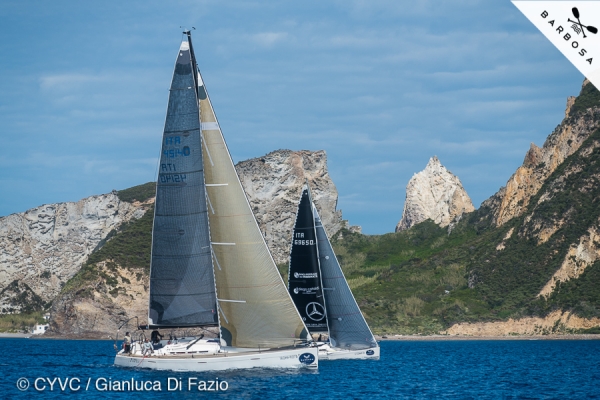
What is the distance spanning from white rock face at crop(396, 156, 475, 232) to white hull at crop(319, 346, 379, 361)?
11992 cm

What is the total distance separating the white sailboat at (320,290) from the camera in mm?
56750

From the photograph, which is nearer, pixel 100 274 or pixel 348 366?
pixel 348 366

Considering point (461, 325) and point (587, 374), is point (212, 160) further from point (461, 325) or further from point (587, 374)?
point (461, 325)

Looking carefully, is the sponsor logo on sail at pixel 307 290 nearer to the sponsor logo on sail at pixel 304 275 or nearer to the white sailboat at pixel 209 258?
the sponsor logo on sail at pixel 304 275

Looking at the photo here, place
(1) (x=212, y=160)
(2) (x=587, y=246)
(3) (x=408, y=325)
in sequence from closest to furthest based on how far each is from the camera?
(1) (x=212, y=160) → (2) (x=587, y=246) → (3) (x=408, y=325)

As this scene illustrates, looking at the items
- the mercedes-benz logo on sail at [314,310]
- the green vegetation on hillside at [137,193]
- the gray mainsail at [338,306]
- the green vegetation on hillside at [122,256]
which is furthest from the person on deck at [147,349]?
the green vegetation on hillside at [137,193]

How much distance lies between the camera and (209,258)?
43969 millimetres

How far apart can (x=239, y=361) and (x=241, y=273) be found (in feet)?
14.2

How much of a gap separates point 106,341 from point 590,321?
6158 cm

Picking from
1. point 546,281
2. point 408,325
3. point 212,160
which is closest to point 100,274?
point 408,325

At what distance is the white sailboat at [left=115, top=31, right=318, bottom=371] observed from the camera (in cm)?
4250

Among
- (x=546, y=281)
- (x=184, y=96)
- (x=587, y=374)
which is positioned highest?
(x=184, y=96)

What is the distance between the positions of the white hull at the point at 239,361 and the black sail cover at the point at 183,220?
240 cm

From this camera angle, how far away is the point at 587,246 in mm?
108062
